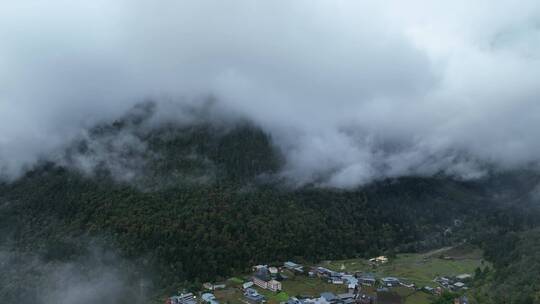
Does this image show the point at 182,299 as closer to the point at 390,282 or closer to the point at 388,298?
the point at 388,298

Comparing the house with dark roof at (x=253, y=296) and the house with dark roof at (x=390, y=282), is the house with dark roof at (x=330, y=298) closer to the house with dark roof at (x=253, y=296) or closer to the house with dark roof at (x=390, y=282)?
the house with dark roof at (x=253, y=296)

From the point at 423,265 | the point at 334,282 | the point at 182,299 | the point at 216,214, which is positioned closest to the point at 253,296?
the point at 182,299

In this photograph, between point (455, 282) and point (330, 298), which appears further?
point (455, 282)

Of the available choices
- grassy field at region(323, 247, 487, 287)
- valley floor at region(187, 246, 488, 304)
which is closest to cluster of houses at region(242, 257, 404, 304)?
valley floor at region(187, 246, 488, 304)

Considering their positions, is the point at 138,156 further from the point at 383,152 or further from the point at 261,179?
the point at 383,152

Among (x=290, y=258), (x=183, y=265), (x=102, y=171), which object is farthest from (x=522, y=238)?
(x=102, y=171)

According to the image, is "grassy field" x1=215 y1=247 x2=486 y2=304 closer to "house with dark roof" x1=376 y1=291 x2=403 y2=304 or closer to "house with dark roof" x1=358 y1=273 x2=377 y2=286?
"house with dark roof" x1=376 y1=291 x2=403 y2=304
